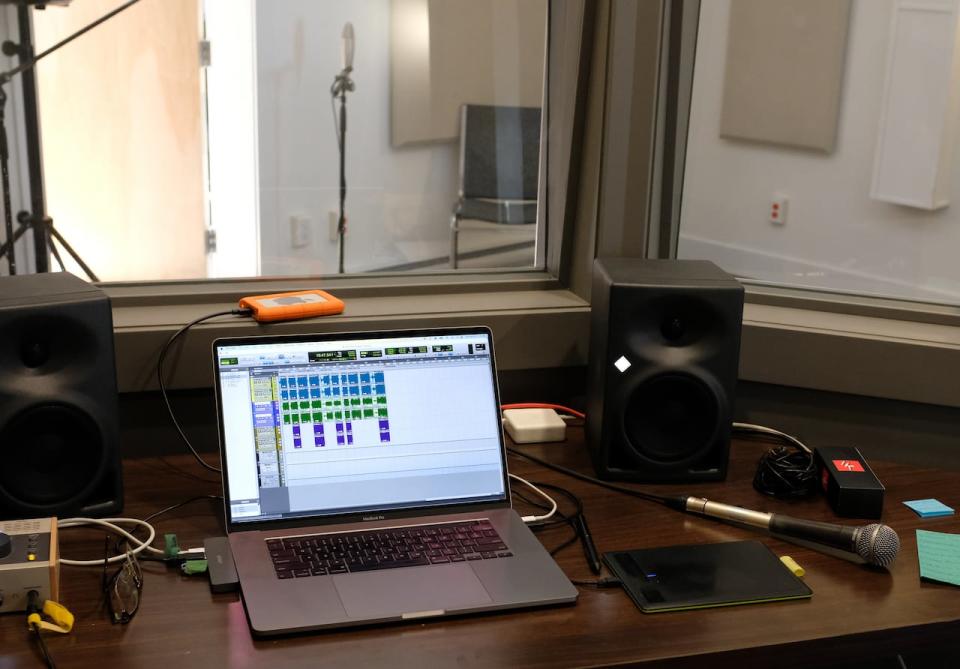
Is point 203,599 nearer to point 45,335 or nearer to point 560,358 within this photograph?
point 45,335

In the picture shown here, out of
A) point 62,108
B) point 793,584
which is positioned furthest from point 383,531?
point 62,108

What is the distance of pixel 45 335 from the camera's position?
127 centimetres

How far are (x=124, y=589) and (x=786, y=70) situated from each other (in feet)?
4.44

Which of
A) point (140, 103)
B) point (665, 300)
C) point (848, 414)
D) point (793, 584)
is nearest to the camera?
point (793, 584)

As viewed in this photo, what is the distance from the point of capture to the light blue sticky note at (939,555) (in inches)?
49.0

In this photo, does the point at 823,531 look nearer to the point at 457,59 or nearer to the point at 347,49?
the point at 457,59

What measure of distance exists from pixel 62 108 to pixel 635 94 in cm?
98

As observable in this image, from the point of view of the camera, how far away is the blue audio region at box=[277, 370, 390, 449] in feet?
4.28

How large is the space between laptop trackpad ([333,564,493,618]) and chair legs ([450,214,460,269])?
0.84m

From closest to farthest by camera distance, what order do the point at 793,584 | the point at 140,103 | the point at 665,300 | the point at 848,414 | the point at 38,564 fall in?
the point at 38,564
the point at 793,584
the point at 665,300
the point at 848,414
the point at 140,103

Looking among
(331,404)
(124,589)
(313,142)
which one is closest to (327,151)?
(313,142)

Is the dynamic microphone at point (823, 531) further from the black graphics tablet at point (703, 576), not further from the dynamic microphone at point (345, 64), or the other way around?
the dynamic microphone at point (345, 64)

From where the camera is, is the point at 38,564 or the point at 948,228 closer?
the point at 38,564

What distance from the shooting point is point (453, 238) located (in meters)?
1.96
